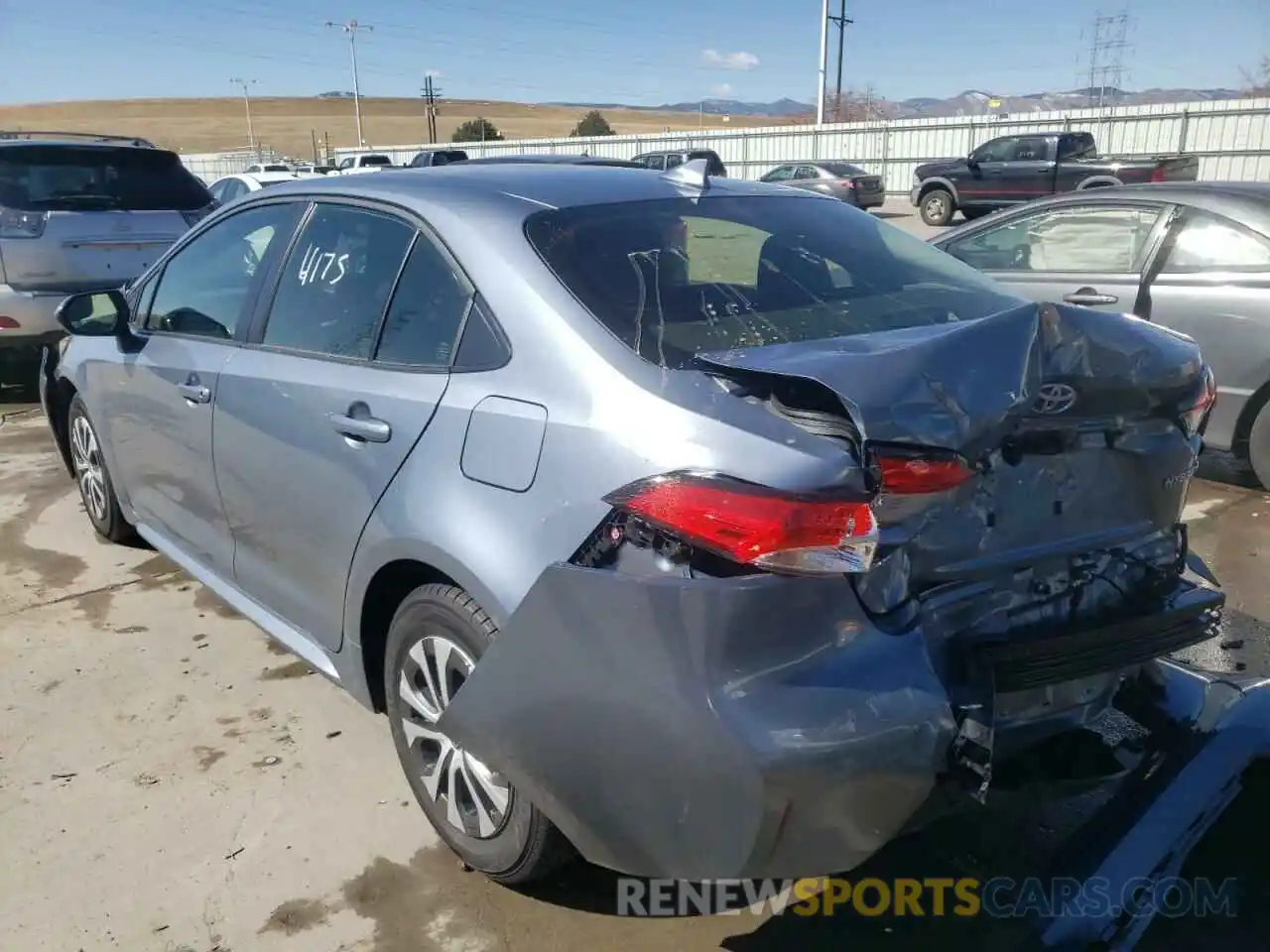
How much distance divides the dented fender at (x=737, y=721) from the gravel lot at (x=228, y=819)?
653mm

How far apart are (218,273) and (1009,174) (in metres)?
22.8

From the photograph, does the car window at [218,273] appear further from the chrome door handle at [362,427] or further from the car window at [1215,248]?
the car window at [1215,248]

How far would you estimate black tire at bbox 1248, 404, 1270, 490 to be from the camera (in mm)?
5020

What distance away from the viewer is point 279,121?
97188 mm

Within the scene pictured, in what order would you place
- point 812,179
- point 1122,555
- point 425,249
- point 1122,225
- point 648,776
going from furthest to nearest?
point 812,179
point 1122,225
point 425,249
point 1122,555
point 648,776

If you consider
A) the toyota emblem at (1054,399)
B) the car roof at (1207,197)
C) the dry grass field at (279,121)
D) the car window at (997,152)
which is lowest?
the toyota emblem at (1054,399)

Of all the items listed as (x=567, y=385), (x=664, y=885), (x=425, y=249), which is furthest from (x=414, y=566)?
(x=664, y=885)

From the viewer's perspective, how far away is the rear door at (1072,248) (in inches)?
214

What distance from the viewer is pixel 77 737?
10.7ft

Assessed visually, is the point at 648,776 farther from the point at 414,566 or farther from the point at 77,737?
the point at 77,737

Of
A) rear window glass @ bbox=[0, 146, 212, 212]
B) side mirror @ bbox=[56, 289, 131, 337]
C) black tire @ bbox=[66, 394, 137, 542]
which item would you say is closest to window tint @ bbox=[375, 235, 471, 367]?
side mirror @ bbox=[56, 289, 131, 337]

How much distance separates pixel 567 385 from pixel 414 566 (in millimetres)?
676

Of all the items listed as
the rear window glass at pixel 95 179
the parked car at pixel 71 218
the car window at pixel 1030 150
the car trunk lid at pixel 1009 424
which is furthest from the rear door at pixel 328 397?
the car window at pixel 1030 150

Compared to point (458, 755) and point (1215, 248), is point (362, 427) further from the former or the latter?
point (1215, 248)
